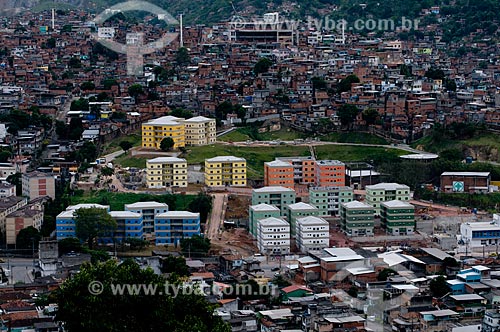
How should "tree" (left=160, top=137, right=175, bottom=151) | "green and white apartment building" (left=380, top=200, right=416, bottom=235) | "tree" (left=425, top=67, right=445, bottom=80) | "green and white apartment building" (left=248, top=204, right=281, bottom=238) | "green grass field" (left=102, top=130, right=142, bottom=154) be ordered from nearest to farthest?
"green and white apartment building" (left=248, top=204, right=281, bottom=238) < "green and white apartment building" (left=380, top=200, right=416, bottom=235) < "tree" (left=160, top=137, right=175, bottom=151) < "green grass field" (left=102, top=130, right=142, bottom=154) < "tree" (left=425, top=67, right=445, bottom=80)

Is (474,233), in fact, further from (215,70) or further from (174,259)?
(215,70)

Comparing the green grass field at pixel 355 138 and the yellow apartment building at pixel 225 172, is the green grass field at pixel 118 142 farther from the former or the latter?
the green grass field at pixel 355 138

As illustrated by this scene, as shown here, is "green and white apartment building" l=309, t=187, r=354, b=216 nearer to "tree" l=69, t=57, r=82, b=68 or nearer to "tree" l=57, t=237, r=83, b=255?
"tree" l=57, t=237, r=83, b=255

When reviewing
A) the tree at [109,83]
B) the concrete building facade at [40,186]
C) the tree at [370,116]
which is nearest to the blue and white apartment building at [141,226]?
the concrete building facade at [40,186]

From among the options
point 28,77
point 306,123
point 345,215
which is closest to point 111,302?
point 345,215

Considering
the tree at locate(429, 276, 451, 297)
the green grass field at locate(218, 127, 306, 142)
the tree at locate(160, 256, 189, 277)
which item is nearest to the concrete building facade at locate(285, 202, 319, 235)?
the tree at locate(160, 256, 189, 277)

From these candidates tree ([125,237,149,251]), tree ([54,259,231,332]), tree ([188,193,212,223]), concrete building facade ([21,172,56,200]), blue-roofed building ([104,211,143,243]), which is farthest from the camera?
concrete building facade ([21,172,56,200])
